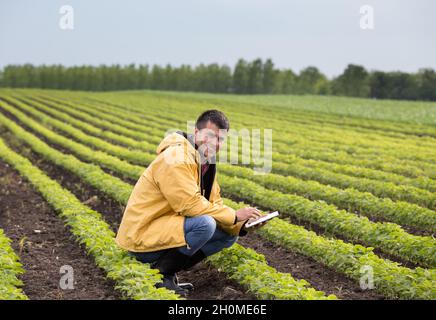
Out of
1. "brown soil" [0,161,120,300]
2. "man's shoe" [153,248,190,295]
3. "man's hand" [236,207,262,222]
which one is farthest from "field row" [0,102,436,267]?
"brown soil" [0,161,120,300]

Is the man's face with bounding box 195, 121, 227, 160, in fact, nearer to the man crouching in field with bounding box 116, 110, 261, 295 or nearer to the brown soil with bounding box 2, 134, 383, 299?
the man crouching in field with bounding box 116, 110, 261, 295

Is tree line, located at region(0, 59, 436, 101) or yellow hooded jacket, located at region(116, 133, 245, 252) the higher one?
tree line, located at region(0, 59, 436, 101)

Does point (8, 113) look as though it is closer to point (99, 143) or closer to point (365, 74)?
point (99, 143)

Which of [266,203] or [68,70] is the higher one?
[68,70]

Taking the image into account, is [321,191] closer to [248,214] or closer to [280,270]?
[280,270]

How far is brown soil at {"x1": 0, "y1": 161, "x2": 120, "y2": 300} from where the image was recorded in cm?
601

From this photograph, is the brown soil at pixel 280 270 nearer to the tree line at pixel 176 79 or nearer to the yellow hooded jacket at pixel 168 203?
the yellow hooded jacket at pixel 168 203

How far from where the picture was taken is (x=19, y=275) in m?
6.46

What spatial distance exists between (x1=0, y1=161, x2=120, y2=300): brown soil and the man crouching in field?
0.69 meters

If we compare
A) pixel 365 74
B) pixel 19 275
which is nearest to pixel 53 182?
pixel 19 275

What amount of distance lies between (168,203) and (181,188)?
290mm

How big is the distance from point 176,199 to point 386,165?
34.1 feet

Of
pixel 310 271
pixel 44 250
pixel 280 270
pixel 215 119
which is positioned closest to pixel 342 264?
pixel 310 271

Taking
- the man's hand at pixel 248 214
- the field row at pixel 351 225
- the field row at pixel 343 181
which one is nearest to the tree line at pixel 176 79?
the field row at pixel 343 181
